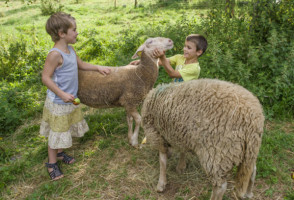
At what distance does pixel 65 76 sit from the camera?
270 centimetres

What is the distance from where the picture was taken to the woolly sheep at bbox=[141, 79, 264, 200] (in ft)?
5.83

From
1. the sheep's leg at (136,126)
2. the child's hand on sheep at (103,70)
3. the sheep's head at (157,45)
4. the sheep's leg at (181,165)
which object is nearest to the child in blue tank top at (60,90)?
the child's hand on sheep at (103,70)

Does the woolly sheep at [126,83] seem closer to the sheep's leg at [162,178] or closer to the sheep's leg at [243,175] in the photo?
the sheep's leg at [162,178]

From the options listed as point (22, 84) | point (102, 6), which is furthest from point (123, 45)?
point (102, 6)

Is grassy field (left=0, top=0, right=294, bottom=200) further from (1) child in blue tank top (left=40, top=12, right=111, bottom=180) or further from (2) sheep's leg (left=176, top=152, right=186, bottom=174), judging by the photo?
(1) child in blue tank top (left=40, top=12, right=111, bottom=180)

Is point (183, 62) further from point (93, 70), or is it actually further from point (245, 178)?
point (245, 178)

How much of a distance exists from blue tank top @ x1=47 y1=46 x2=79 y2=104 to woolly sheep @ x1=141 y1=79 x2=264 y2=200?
123cm

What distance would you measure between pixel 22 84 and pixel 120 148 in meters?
3.01

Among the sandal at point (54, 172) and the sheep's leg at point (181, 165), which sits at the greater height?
the sheep's leg at point (181, 165)

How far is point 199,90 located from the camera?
2.01 meters

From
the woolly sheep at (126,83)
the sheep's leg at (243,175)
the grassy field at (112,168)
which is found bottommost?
the grassy field at (112,168)

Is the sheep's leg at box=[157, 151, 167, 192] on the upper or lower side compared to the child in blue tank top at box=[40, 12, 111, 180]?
lower

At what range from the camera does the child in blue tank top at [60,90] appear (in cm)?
254

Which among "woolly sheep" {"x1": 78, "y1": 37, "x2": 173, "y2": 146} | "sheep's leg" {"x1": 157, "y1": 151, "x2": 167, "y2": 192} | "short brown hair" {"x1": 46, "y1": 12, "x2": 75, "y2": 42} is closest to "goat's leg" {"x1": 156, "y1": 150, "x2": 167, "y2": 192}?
"sheep's leg" {"x1": 157, "y1": 151, "x2": 167, "y2": 192}
